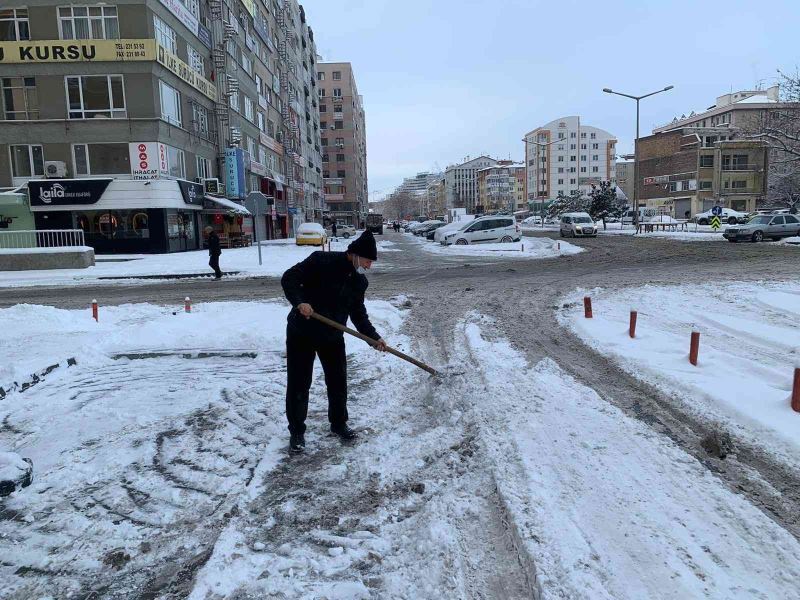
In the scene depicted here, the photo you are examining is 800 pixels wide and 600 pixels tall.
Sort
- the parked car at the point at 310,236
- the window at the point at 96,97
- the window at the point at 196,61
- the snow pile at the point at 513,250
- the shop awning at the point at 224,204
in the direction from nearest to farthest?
the snow pile at the point at 513,250
the window at the point at 96,97
the shop awning at the point at 224,204
the window at the point at 196,61
the parked car at the point at 310,236

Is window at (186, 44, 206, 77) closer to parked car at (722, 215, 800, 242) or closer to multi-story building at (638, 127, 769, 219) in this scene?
parked car at (722, 215, 800, 242)

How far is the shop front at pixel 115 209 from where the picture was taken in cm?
2692

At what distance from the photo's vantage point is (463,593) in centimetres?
283

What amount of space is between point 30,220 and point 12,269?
7.20m

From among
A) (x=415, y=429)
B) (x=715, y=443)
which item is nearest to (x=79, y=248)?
(x=415, y=429)

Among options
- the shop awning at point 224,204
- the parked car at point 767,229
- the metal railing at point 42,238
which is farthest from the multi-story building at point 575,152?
the metal railing at point 42,238

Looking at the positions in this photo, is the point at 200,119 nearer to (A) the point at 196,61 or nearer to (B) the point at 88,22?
(A) the point at 196,61

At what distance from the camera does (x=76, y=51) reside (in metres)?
27.0

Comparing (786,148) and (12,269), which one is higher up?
(786,148)

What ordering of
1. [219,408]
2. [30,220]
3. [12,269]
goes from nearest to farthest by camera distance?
1. [219,408]
2. [12,269]
3. [30,220]

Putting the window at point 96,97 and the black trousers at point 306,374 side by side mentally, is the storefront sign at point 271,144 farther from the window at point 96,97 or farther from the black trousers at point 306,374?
the black trousers at point 306,374

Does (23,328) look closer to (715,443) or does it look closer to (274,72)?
(715,443)

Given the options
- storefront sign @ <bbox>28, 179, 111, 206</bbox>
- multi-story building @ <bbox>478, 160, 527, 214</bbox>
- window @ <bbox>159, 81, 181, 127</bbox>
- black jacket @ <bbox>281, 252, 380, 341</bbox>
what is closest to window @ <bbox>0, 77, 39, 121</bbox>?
storefront sign @ <bbox>28, 179, 111, 206</bbox>

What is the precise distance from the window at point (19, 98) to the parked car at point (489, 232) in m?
22.3
